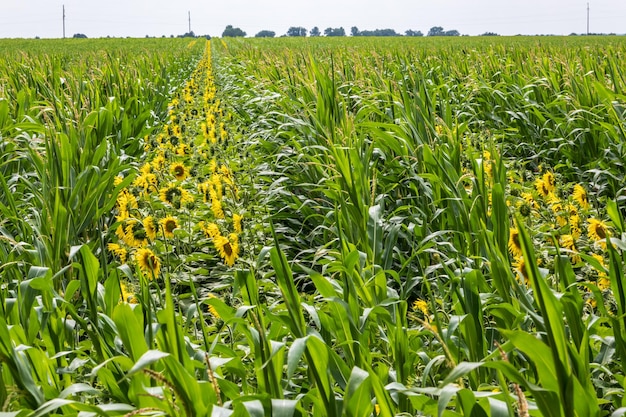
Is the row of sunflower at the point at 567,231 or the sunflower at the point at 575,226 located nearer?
the row of sunflower at the point at 567,231

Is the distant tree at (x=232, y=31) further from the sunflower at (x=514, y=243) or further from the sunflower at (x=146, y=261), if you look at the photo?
the sunflower at (x=514, y=243)

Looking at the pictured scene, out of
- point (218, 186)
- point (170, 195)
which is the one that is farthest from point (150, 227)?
point (218, 186)

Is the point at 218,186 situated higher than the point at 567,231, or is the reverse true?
the point at 218,186

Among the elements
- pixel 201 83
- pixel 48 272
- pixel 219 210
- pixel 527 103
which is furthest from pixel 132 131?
pixel 201 83

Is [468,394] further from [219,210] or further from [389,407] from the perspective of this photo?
[219,210]

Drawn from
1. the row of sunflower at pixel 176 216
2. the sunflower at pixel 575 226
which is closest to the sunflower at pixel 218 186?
the row of sunflower at pixel 176 216

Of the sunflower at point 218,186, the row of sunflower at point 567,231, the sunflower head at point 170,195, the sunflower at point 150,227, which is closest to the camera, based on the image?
the row of sunflower at point 567,231

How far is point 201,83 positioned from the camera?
13.6m

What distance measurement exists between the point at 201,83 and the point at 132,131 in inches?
301

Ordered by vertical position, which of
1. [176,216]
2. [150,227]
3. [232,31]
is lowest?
[176,216]

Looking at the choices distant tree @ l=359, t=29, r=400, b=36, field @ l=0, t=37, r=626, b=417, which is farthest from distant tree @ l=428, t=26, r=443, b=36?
field @ l=0, t=37, r=626, b=417

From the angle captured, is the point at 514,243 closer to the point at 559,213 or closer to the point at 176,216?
the point at 559,213

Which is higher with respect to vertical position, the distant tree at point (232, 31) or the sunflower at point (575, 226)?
the distant tree at point (232, 31)

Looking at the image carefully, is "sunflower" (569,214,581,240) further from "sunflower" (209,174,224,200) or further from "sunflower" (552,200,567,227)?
"sunflower" (209,174,224,200)
